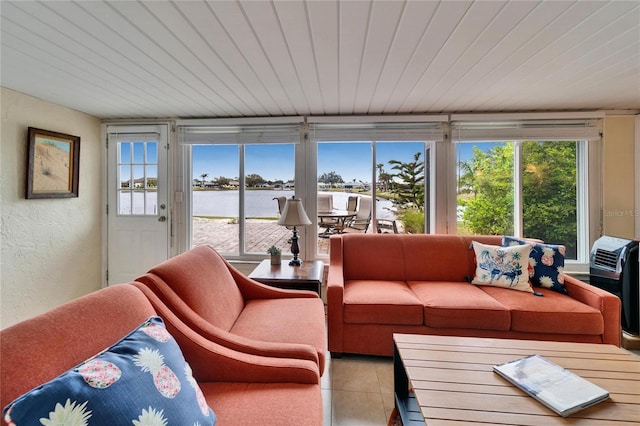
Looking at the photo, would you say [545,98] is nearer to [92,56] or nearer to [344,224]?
[344,224]

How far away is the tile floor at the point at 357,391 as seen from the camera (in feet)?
5.17

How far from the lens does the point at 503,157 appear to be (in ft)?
10.4

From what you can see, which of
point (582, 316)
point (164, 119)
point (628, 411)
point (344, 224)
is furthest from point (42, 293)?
point (582, 316)

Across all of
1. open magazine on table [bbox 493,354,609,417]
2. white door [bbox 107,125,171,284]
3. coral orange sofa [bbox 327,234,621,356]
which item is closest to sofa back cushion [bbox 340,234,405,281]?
coral orange sofa [bbox 327,234,621,356]

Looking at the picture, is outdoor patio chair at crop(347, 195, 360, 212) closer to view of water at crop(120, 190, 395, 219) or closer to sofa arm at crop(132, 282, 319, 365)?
view of water at crop(120, 190, 395, 219)

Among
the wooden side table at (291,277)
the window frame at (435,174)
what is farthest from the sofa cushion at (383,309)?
the window frame at (435,174)

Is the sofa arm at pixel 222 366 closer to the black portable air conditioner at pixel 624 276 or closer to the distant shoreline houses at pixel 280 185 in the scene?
the distant shoreline houses at pixel 280 185

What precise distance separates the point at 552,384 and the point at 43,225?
13.2ft

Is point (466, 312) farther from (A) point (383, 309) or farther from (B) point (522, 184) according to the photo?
(B) point (522, 184)

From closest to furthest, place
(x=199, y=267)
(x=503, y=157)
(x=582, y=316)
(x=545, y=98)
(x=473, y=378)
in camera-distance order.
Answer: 1. (x=473, y=378)
2. (x=199, y=267)
3. (x=582, y=316)
4. (x=545, y=98)
5. (x=503, y=157)

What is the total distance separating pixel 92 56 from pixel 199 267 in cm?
159

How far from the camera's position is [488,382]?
3.94 ft

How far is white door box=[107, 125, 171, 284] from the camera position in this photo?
10.9ft

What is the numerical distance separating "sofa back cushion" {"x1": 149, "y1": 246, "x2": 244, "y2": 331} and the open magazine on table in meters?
1.41
